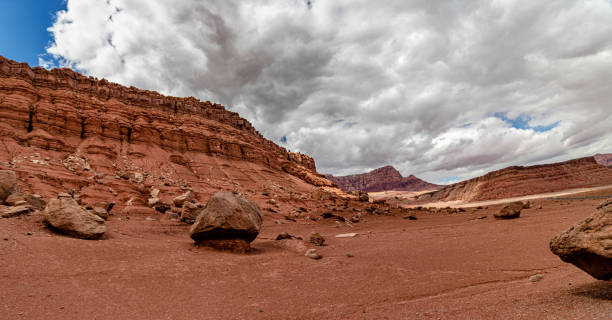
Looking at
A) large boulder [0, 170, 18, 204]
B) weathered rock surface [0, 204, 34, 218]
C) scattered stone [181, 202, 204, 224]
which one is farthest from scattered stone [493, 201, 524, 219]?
large boulder [0, 170, 18, 204]

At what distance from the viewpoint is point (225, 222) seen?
40.9ft

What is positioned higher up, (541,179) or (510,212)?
(541,179)

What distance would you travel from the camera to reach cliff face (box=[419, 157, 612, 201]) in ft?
296

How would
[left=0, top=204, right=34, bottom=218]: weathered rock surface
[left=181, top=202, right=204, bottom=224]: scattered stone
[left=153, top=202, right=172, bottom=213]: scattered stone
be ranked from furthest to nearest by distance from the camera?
[left=153, top=202, right=172, bottom=213]: scattered stone, [left=181, top=202, right=204, bottom=224]: scattered stone, [left=0, top=204, right=34, bottom=218]: weathered rock surface

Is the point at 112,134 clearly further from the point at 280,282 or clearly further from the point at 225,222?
the point at 280,282

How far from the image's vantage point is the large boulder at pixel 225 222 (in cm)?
1252

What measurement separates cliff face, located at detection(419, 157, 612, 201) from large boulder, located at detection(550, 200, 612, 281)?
359ft

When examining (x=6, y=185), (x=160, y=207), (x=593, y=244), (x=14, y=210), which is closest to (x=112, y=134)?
(x=160, y=207)

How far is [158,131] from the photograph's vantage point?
46.4 metres

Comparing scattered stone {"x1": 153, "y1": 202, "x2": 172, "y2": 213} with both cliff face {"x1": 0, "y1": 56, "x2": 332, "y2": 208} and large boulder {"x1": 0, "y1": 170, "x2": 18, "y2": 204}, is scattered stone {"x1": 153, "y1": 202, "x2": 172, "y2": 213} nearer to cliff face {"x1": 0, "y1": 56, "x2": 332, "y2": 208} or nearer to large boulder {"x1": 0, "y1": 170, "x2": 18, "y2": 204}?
cliff face {"x1": 0, "y1": 56, "x2": 332, "y2": 208}

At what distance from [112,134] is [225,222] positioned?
1504 inches

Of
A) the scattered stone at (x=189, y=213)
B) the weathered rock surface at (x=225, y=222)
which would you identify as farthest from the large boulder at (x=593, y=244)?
the scattered stone at (x=189, y=213)

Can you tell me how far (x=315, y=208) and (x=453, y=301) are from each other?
28885 mm

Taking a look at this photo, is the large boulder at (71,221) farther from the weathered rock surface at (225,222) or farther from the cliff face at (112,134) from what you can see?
the cliff face at (112,134)
